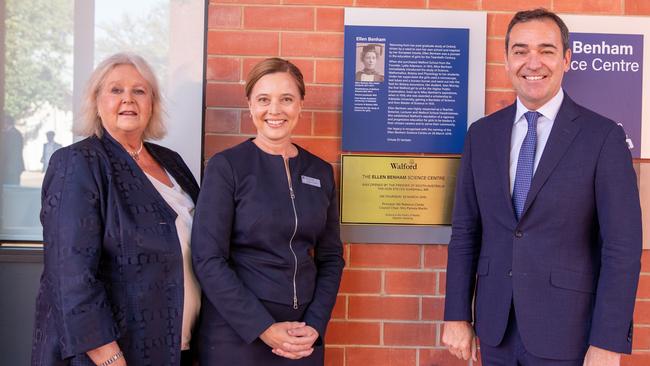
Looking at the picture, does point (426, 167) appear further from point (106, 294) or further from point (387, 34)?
point (106, 294)

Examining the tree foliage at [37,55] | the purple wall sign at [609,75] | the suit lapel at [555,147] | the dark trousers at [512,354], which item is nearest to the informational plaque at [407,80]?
the purple wall sign at [609,75]

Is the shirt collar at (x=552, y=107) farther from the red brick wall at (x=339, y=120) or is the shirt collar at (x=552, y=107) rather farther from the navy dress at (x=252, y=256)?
the navy dress at (x=252, y=256)

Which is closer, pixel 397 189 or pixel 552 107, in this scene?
pixel 552 107

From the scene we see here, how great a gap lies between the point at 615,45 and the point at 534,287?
4.79 ft

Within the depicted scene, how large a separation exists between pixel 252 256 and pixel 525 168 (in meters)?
1.05

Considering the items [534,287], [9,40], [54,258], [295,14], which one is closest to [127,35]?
[9,40]

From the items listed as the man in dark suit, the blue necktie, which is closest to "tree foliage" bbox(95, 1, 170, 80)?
the man in dark suit

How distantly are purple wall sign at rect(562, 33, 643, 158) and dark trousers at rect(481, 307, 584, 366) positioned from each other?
4.22 ft

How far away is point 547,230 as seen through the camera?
2268mm

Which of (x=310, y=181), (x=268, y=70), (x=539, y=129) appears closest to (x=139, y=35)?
(x=268, y=70)

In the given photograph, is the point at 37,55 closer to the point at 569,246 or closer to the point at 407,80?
the point at 407,80

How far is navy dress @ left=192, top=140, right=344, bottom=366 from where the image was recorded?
2334 millimetres

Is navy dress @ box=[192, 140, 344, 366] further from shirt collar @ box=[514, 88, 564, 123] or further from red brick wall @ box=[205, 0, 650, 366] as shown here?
shirt collar @ box=[514, 88, 564, 123]

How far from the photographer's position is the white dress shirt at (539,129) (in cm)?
238
